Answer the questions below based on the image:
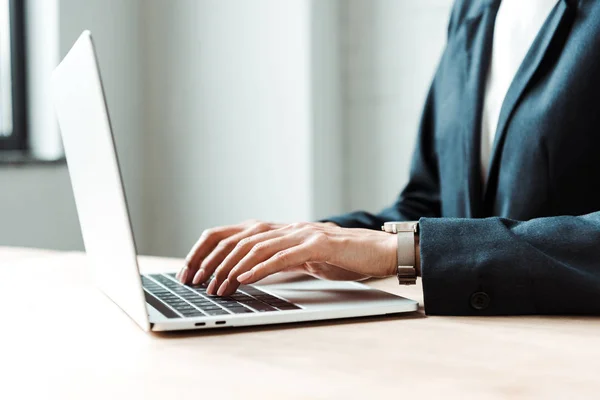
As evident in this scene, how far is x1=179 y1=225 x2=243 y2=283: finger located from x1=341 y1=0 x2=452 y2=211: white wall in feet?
5.50

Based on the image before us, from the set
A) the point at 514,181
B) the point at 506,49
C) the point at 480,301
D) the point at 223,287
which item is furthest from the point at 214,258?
the point at 506,49

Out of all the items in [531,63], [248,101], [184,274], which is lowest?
[184,274]

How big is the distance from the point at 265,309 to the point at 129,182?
95.9 inches

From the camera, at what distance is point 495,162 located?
1341 mm

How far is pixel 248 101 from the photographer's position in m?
2.92

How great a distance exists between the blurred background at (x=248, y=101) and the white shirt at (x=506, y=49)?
1.17 metres

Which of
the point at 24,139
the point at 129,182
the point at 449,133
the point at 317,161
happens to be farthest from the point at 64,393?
the point at 129,182

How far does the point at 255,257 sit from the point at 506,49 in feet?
2.57

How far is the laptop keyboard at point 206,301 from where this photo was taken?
0.77 metres

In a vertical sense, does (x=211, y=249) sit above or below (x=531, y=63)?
below

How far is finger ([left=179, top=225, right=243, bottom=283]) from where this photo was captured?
1017 millimetres

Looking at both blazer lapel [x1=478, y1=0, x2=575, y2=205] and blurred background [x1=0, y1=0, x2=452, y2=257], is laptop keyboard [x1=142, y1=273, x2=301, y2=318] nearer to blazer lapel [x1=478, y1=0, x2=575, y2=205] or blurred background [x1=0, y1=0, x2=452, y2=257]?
blazer lapel [x1=478, y1=0, x2=575, y2=205]

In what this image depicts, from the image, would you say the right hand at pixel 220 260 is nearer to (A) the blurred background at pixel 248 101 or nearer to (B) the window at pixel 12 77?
(A) the blurred background at pixel 248 101

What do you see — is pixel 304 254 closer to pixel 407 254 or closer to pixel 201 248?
pixel 407 254
